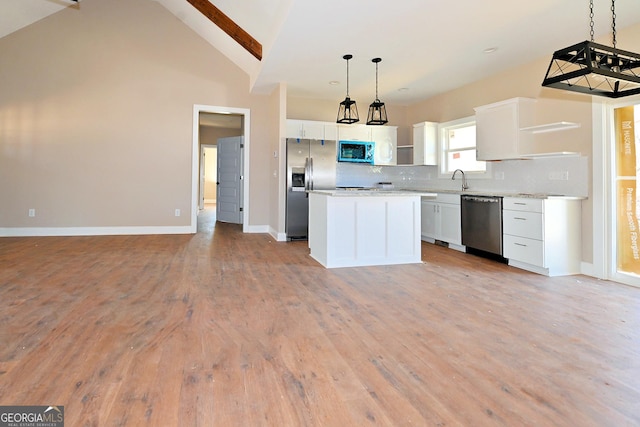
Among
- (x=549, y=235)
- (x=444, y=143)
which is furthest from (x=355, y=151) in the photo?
(x=549, y=235)

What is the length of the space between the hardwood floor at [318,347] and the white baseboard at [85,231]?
243 centimetres

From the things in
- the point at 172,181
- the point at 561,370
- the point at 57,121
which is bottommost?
the point at 561,370

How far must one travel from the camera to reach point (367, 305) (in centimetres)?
280

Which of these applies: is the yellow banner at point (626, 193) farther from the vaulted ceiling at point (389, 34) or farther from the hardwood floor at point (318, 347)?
the vaulted ceiling at point (389, 34)

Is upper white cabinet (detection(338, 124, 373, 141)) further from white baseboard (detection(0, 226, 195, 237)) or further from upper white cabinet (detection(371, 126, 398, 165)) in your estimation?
white baseboard (detection(0, 226, 195, 237))

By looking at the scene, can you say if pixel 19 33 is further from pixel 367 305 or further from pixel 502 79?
pixel 502 79

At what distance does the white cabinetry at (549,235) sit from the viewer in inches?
148

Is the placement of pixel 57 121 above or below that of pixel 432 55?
below

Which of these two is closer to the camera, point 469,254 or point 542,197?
point 542,197

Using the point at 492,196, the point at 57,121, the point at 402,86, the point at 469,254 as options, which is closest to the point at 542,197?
the point at 492,196

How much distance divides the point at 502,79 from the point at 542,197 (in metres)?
2.07

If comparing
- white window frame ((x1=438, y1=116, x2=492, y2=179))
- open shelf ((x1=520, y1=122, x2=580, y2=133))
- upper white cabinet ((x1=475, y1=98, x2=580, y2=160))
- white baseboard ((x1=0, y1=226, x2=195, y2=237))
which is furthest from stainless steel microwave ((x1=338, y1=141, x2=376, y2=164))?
white baseboard ((x1=0, y1=226, x2=195, y2=237))

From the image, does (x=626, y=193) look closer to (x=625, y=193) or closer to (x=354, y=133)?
(x=625, y=193)

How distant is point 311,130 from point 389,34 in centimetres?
266
